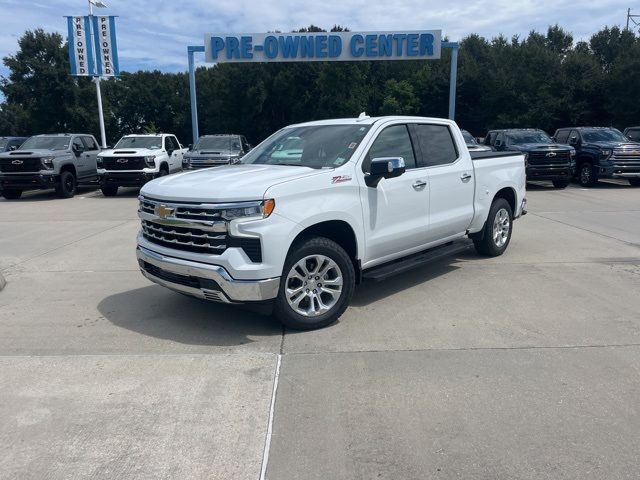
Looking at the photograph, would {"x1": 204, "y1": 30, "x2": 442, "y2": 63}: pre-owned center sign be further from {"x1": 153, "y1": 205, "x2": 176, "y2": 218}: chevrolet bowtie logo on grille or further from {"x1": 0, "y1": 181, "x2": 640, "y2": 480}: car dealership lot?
{"x1": 153, "y1": 205, "x2": 176, "y2": 218}: chevrolet bowtie logo on grille

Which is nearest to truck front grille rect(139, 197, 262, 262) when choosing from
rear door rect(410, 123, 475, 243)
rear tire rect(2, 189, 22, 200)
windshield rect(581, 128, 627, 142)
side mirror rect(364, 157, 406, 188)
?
side mirror rect(364, 157, 406, 188)

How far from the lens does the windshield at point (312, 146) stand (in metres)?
5.45

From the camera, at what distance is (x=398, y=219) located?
568cm

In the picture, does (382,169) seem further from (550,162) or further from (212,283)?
(550,162)

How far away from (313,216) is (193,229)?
106 centimetres

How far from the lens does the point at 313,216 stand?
4.77 meters

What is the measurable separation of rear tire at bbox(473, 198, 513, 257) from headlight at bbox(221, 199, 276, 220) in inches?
161

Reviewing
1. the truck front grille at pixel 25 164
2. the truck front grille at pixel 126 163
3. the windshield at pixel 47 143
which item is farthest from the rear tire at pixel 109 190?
the truck front grille at pixel 25 164

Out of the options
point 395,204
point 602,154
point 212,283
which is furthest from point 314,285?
Answer: point 602,154

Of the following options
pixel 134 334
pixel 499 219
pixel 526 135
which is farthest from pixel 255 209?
pixel 526 135

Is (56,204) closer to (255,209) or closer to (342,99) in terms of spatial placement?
(255,209)

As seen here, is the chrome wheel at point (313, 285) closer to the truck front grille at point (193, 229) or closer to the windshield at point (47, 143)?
the truck front grille at point (193, 229)

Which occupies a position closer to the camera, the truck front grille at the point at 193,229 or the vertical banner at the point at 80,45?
the truck front grille at the point at 193,229

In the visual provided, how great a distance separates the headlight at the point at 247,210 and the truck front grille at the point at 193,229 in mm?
63
